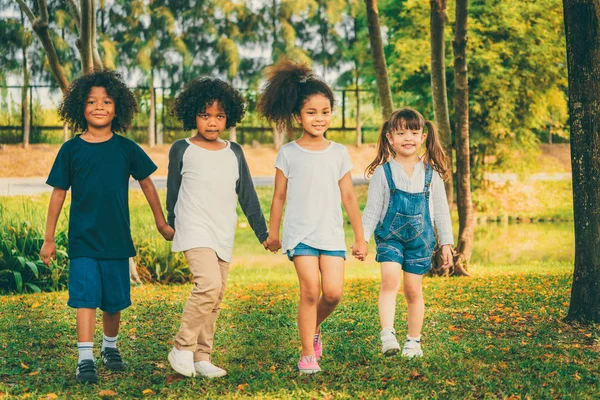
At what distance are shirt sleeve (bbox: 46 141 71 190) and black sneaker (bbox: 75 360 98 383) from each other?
1081 millimetres

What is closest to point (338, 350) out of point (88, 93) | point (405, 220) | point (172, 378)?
point (405, 220)

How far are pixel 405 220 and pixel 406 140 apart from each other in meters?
0.54

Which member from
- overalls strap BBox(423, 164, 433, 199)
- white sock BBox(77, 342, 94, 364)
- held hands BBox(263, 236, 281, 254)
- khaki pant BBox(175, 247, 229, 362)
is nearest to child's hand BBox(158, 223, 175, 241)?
khaki pant BBox(175, 247, 229, 362)

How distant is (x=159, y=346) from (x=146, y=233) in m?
6.17

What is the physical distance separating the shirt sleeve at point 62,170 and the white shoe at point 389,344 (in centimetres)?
228

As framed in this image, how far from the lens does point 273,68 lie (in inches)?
211

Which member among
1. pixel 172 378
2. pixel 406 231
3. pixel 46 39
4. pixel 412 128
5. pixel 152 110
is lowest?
pixel 172 378

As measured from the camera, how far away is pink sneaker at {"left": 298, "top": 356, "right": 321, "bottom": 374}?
494cm

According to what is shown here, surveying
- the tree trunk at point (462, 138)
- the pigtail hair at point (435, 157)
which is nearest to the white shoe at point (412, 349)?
the pigtail hair at point (435, 157)

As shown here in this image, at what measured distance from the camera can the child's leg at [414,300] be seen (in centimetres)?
538

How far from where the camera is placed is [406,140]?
5.40 meters

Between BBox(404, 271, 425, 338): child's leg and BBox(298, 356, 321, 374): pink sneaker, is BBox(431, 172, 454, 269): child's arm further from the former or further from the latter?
BBox(298, 356, 321, 374): pink sneaker

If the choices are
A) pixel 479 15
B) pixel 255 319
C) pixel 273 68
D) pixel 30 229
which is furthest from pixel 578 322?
pixel 479 15

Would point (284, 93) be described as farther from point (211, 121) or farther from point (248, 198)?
point (248, 198)
